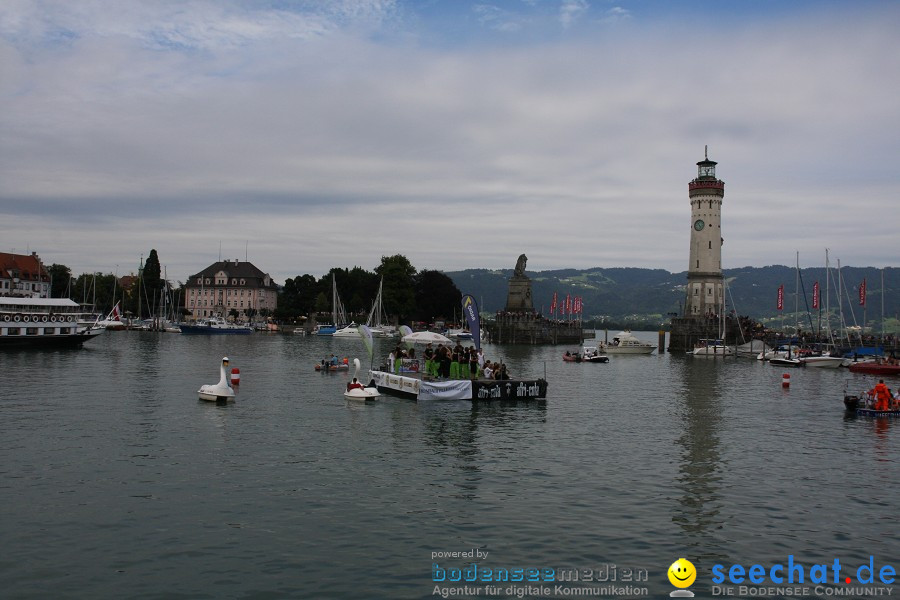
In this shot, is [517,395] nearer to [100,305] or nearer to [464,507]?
[464,507]

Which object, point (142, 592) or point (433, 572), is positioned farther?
point (433, 572)

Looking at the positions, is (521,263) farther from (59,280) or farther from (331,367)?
(59,280)

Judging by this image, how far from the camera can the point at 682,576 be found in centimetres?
1430

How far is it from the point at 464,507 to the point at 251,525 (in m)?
5.40

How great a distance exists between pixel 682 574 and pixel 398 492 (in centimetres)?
839

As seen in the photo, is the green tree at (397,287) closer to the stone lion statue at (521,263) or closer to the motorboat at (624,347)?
the stone lion statue at (521,263)

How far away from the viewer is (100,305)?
183 meters

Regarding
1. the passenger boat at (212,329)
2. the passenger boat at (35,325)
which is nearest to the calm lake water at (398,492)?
the passenger boat at (35,325)

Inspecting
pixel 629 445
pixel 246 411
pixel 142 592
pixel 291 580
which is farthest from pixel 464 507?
pixel 246 411

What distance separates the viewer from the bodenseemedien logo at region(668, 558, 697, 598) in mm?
13652

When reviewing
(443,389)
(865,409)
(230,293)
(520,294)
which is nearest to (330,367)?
(443,389)

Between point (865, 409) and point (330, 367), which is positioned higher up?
point (330, 367)

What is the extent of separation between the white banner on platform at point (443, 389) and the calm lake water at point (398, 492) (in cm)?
96

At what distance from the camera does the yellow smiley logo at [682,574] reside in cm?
1406
